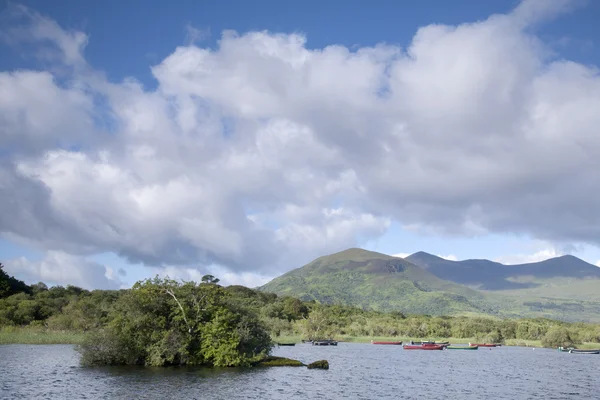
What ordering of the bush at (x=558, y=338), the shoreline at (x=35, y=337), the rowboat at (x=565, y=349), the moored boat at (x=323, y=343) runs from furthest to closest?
the bush at (x=558, y=338) → the rowboat at (x=565, y=349) → the moored boat at (x=323, y=343) → the shoreline at (x=35, y=337)

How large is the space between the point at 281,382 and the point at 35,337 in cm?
6667

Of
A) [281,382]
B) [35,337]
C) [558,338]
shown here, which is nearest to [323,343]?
[35,337]

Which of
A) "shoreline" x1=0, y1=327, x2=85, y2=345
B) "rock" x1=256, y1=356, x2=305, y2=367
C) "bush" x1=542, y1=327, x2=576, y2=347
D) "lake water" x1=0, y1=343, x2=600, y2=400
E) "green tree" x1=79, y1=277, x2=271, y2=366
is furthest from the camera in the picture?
"bush" x1=542, y1=327, x2=576, y2=347

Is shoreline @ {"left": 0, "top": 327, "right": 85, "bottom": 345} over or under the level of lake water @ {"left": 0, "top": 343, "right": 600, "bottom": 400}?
over

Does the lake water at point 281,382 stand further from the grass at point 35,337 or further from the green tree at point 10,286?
the green tree at point 10,286

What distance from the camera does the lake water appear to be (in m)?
53.4

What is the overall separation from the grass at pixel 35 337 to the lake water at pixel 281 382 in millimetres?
14227

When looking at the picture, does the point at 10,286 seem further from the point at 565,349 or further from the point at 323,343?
the point at 565,349

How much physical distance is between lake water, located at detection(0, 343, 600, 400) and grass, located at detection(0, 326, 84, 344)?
14227mm

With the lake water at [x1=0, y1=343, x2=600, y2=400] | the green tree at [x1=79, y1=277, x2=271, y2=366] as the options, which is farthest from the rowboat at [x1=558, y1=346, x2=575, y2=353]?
the green tree at [x1=79, y1=277, x2=271, y2=366]

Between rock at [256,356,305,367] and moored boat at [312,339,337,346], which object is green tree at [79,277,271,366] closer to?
rock at [256,356,305,367]

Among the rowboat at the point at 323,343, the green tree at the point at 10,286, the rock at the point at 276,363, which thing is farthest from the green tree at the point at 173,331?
the green tree at the point at 10,286

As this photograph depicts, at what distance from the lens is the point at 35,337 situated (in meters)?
107

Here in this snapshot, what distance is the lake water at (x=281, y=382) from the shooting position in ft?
175
